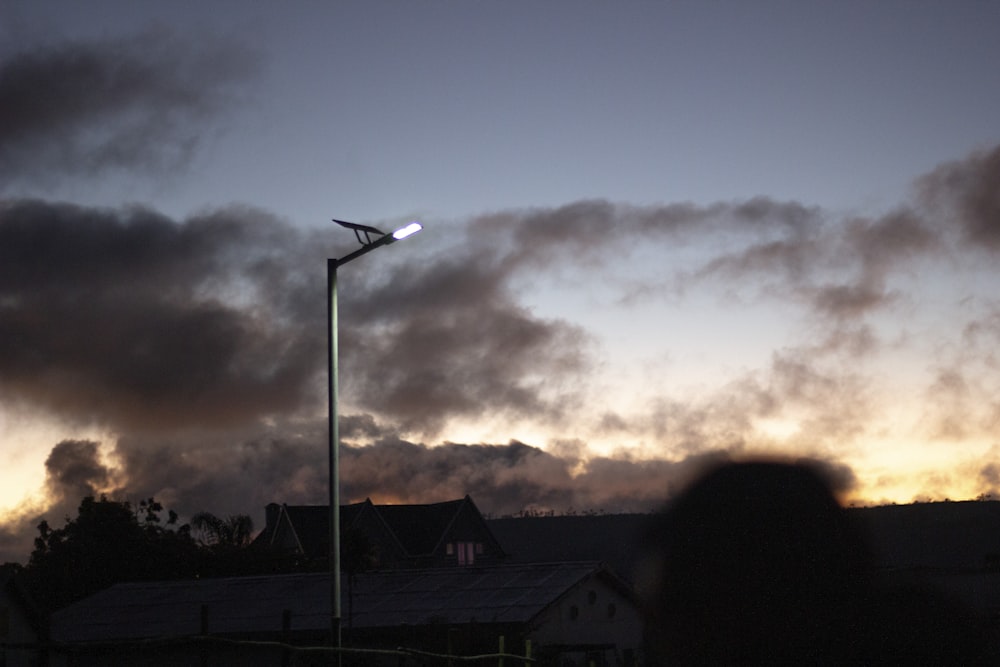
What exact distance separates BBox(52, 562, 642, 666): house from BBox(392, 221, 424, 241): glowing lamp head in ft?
61.0

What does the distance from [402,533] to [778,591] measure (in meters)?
42.2

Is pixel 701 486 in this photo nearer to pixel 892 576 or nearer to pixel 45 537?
pixel 892 576

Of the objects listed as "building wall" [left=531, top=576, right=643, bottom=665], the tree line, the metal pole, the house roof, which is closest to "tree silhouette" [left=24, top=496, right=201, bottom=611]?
the tree line

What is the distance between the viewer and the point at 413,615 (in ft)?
131

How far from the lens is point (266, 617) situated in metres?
42.7

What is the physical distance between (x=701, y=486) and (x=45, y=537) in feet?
171

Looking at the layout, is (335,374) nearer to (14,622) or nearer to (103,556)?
(14,622)

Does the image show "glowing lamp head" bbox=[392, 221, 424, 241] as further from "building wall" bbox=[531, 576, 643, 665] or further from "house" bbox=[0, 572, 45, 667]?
"house" bbox=[0, 572, 45, 667]

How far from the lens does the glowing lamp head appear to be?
17.5m

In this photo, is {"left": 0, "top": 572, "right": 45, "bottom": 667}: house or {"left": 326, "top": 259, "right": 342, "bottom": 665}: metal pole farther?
{"left": 0, "top": 572, "right": 45, "bottom": 667}: house

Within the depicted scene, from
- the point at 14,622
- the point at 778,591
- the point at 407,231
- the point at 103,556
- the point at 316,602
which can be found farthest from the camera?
the point at 103,556

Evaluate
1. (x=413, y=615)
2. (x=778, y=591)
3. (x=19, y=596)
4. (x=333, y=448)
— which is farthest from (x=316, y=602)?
(x=333, y=448)

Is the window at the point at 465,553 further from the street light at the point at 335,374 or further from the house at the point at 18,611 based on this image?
the street light at the point at 335,374

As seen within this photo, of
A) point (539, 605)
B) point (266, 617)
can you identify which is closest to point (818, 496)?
point (539, 605)
